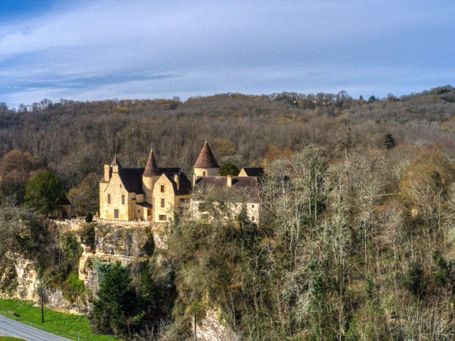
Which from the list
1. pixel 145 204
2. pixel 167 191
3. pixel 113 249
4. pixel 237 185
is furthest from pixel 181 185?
pixel 113 249

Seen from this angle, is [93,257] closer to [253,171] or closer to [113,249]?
[113,249]

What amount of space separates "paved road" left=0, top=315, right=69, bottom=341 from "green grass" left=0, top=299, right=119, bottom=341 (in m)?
0.53

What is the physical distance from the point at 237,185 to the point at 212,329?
31.2 feet

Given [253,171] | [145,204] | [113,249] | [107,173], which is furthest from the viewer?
[107,173]

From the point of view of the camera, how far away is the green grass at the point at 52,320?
34.4 m

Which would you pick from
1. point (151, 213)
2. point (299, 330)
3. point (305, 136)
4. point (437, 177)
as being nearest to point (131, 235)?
point (151, 213)

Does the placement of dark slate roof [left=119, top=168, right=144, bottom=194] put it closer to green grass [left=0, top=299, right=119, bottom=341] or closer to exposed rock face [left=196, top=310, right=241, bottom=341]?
green grass [left=0, top=299, right=119, bottom=341]

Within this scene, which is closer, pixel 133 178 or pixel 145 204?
pixel 145 204

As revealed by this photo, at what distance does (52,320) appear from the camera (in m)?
37.0

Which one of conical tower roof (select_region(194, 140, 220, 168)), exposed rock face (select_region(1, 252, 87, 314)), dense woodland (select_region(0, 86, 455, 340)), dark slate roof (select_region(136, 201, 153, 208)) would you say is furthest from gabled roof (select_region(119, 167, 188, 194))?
exposed rock face (select_region(1, 252, 87, 314))

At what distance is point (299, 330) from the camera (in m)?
27.8

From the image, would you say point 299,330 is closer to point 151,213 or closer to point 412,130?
point 151,213

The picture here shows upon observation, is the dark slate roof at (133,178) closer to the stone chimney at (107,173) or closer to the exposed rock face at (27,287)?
the stone chimney at (107,173)

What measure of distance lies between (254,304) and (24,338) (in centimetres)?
1452
